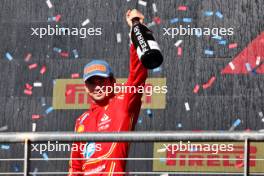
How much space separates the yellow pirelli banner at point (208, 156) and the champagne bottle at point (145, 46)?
88 centimetres

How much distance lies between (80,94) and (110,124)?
504 mm

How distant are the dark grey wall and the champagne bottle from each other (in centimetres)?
90

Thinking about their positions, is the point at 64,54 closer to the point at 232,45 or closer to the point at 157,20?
the point at 157,20

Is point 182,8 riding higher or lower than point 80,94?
higher

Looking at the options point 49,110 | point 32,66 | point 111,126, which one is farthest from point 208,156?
point 32,66

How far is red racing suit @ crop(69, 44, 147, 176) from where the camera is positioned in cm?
612

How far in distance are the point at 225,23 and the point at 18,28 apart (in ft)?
4.47

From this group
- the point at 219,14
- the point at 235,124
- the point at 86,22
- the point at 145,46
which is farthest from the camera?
the point at 86,22

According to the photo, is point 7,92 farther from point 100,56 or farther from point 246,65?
point 246,65

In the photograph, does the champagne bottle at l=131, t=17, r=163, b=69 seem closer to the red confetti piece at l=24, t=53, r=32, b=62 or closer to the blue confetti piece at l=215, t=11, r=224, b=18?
the blue confetti piece at l=215, t=11, r=224, b=18

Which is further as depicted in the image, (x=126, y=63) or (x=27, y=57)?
(x=27, y=57)

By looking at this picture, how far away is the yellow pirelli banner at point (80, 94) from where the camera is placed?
6574 mm

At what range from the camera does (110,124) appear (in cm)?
626

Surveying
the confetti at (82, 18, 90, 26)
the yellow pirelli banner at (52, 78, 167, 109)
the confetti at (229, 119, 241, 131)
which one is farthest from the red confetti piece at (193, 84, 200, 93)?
the confetti at (82, 18, 90, 26)
